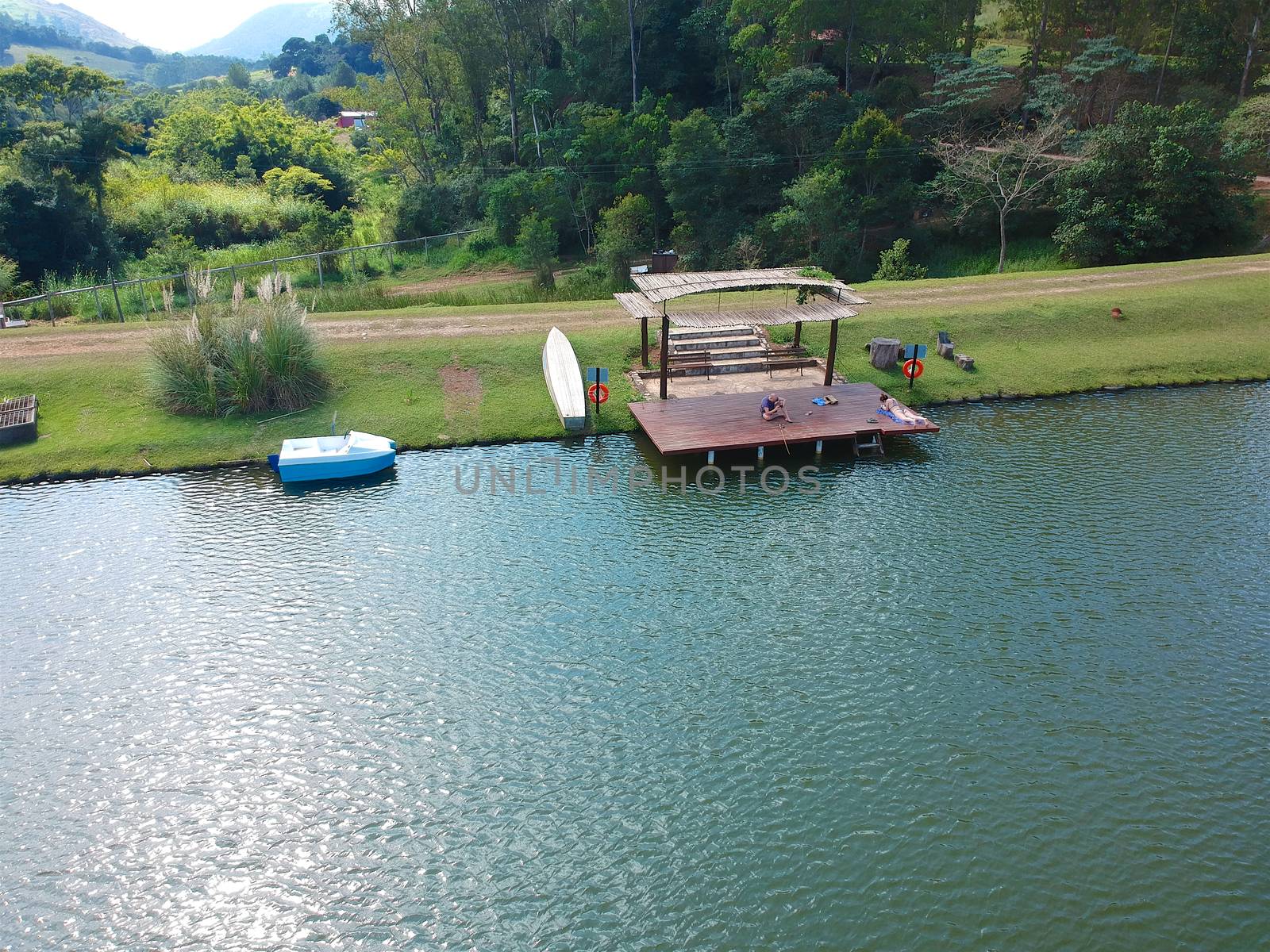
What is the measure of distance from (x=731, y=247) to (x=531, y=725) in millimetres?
44413

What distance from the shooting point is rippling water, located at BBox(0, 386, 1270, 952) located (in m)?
12.9

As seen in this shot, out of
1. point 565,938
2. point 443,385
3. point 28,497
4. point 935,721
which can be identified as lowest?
point 565,938

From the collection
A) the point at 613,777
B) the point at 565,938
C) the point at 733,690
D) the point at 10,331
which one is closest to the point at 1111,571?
the point at 733,690

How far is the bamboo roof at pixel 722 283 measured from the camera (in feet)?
96.2

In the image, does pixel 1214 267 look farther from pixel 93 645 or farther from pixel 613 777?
pixel 93 645

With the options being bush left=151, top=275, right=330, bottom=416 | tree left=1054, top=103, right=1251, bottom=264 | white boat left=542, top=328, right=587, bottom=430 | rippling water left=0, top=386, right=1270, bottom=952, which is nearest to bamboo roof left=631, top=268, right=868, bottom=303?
white boat left=542, top=328, right=587, bottom=430

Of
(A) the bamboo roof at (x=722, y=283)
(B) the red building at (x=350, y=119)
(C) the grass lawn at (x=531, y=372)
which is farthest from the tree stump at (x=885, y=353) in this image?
(B) the red building at (x=350, y=119)

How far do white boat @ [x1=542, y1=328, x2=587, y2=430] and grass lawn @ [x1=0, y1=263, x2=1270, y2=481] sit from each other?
602mm

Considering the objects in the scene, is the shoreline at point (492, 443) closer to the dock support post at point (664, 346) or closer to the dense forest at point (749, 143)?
the dock support post at point (664, 346)

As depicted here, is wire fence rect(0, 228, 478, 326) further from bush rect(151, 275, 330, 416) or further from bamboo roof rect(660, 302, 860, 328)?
bamboo roof rect(660, 302, 860, 328)

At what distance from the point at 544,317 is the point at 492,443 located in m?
11.5

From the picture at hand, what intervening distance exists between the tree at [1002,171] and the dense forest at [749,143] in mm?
248

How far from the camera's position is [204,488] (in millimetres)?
26109

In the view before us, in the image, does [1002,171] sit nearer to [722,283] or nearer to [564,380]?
[722,283]
